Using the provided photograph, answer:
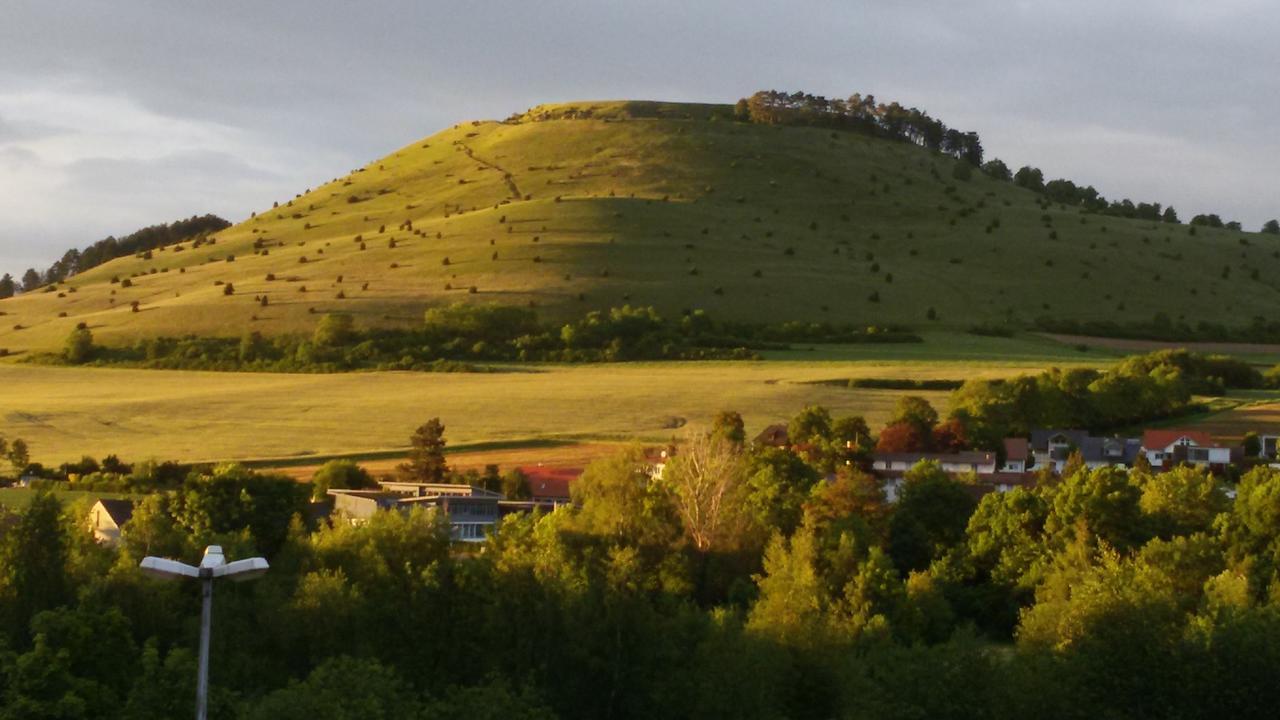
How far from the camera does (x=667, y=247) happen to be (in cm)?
14025

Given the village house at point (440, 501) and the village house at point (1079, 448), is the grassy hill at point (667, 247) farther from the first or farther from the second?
the village house at point (440, 501)

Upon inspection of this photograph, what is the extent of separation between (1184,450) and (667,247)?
66.4 m

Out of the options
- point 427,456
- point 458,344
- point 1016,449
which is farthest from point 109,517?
point 458,344

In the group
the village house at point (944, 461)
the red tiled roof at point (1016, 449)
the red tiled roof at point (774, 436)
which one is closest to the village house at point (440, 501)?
the red tiled roof at point (774, 436)

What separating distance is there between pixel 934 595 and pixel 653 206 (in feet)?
338

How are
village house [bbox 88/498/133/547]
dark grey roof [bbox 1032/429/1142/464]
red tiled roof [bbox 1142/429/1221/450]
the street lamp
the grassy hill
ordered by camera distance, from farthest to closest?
1. the grassy hill
2. dark grey roof [bbox 1032/429/1142/464]
3. red tiled roof [bbox 1142/429/1221/450]
4. village house [bbox 88/498/133/547]
5. the street lamp

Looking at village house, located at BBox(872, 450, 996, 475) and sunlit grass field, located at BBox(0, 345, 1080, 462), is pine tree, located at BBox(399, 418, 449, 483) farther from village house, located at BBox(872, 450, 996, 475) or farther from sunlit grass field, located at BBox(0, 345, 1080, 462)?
village house, located at BBox(872, 450, 996, 475)

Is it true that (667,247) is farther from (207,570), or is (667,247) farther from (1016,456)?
(207,570)

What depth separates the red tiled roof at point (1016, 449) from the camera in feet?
260

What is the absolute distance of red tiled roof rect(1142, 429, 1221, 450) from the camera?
260 ft

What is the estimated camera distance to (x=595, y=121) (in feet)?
627

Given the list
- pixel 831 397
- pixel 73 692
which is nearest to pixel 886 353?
pixel 831 397

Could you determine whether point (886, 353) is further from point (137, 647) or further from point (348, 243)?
point (137, 647)

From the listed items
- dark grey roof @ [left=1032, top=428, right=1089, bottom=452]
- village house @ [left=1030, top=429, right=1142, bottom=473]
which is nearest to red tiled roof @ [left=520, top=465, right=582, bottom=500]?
village house @ [left=1030, top=429, right=1142, bottom=473]
